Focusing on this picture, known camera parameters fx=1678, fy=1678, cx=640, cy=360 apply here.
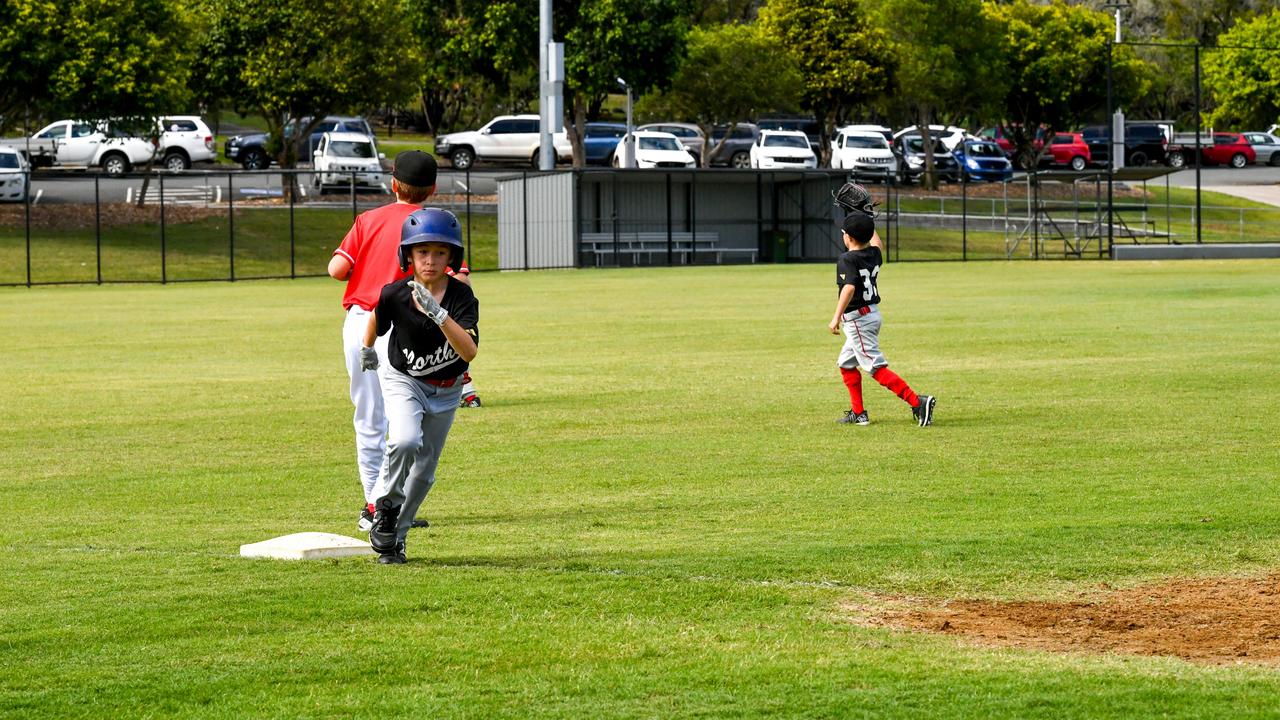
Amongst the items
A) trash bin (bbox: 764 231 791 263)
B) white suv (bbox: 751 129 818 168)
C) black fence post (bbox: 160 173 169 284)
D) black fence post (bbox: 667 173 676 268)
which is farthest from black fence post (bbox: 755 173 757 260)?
black fence post (bbox: 160 173 169 284)

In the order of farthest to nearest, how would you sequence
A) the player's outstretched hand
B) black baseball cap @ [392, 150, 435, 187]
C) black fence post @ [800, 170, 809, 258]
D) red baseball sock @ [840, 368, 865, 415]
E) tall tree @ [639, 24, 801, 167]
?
1. tall tree @ [639, 24, 801, 167]
2. black fence post @ [800, 170, 809, 258]
3. red baseball sock @ [840, 368, 865, 415]
4. black baseball cap @ [392, 150, 435, 187]
5. the player's outstretched hand

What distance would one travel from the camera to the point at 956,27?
71.6m

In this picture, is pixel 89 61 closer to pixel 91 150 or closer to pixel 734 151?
pixel 91 150

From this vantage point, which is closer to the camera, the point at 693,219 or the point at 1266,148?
the point at 693,219

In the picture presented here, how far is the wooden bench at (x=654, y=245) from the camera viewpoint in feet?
155

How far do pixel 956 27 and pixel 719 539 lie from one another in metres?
65.9

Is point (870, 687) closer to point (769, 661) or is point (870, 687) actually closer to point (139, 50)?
point (769, 661)

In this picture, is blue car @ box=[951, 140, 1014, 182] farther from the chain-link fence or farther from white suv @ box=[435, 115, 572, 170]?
the chain-link fence

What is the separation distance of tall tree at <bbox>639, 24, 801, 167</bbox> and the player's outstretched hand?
59.7 m

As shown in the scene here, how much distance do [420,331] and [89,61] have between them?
46.1 meters

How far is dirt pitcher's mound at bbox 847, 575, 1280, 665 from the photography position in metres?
6.46

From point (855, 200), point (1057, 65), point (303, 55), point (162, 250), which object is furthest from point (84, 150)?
point (855, 200)

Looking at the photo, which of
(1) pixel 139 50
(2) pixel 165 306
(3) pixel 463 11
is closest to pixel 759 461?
(2) pixel 165 306

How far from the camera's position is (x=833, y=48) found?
71688 millimetres
